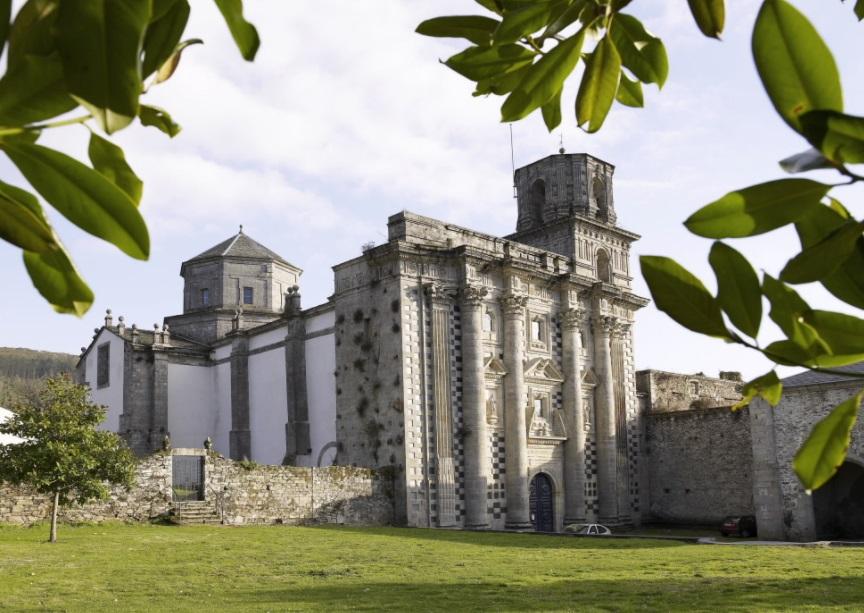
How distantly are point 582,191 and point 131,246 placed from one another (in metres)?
33.7

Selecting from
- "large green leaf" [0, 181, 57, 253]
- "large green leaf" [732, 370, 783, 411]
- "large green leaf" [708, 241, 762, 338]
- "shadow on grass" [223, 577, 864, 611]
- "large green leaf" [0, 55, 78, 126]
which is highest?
"large green leaf" [0, 55, 78, 126]

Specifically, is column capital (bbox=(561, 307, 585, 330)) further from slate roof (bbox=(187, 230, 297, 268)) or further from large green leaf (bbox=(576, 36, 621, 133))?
large green leaf (bbox=(576, 36, 621, 133))

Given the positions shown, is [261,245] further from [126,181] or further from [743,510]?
[126,181]

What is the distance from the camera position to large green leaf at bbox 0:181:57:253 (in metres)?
0.89

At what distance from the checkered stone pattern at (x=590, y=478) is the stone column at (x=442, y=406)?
6.52 metres

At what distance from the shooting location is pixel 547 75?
4.76ft

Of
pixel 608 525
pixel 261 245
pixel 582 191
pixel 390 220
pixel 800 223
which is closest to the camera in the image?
pixel 800 223

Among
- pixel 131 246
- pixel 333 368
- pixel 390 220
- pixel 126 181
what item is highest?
pixel 390 220

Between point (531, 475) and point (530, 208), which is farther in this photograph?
point (530, 208)

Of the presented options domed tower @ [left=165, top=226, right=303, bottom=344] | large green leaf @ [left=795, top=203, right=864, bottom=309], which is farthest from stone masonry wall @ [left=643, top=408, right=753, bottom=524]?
large green leaf @ [left=795, top=203, right=864, bottom=309]

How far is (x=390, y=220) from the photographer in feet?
91.3

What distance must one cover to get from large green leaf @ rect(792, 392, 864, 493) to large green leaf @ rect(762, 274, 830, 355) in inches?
3.1

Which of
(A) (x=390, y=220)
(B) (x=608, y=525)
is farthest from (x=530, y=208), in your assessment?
(B) (x=608, y=525)

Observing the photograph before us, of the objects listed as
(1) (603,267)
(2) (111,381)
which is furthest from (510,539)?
(2) (111,381)
